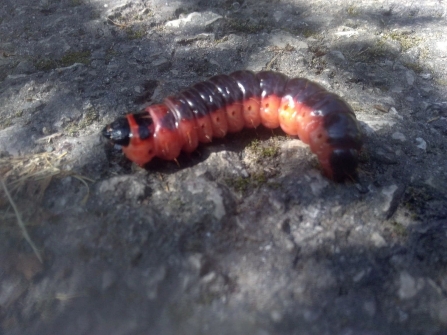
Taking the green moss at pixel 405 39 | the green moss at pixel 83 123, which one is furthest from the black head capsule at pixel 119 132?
the green moss at pixel 405 39

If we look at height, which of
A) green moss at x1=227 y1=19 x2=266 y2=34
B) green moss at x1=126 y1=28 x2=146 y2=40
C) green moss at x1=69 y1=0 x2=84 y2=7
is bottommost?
green moss at x1=227 y1=19 x2=266 y2=34

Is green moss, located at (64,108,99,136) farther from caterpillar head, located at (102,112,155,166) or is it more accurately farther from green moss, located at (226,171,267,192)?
green moss, located at (226,171,267,192)

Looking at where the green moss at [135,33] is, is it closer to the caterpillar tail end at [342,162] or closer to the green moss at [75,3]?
the green moss at [75,3]

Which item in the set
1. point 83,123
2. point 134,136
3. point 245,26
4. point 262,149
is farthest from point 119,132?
point 245,26

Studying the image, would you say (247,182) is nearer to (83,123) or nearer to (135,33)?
(83,123)

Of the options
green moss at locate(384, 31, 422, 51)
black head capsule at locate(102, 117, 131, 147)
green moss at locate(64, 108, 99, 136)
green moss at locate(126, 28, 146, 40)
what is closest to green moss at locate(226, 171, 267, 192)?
black head capsule at locate(102, 117, 131, 147)

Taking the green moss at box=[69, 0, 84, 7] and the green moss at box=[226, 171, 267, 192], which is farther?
the green moss at box=[69, 0, 84, 7]

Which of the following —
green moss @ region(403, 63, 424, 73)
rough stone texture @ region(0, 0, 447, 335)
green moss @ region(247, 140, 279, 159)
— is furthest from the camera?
green moss @ region(403, 63, 424, 73)
